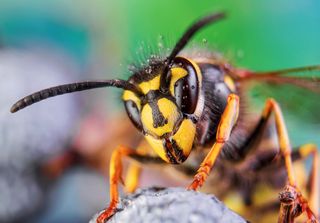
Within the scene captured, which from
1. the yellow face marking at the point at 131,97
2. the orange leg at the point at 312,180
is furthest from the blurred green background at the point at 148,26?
the yellow face marking at the point at 131,97

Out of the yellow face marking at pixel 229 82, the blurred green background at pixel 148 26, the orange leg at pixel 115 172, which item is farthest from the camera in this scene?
the blurred green background at pixel 148 26

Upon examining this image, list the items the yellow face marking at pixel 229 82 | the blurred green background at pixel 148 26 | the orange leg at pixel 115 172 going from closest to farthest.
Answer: the orange leg at pixel 115 172
the yellow face marking at pixel 229 82
the blurred green background at pixel 148 26

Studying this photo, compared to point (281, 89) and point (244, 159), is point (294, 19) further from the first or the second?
point (244, 159)

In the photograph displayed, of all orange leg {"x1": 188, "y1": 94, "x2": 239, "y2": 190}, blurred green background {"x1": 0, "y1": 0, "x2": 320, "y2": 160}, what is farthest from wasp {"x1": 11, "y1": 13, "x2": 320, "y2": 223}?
blurred green background {"x1": 0, "y1": 0, "x2": 320, "y2": 160}

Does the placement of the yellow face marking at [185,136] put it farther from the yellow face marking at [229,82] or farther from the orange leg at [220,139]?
the yellow face marking at [229,82]

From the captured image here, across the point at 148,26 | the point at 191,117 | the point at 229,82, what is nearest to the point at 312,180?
the point at 229,82

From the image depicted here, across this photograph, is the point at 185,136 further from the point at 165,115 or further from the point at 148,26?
the point at 148,26

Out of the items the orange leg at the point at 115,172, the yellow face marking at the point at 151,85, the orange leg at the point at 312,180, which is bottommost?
the orange leg at the point at 312,180

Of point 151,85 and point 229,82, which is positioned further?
point 229,82
